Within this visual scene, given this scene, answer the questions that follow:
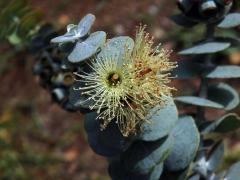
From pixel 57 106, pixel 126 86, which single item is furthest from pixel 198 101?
pixel 57 106

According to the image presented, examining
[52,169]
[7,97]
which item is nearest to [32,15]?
[52,169]

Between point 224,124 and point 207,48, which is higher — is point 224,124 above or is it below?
below

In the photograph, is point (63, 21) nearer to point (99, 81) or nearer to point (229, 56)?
point (229, 56)

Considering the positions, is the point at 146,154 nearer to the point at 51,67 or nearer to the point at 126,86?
the point at 126,86

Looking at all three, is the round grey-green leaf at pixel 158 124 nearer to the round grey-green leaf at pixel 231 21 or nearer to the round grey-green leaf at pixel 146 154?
the round grey-green leaf at pixel 146 154

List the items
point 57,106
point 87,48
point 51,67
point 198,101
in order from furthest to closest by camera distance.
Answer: point 57,106 < point 51,67 < point 198,101 < point 87,48

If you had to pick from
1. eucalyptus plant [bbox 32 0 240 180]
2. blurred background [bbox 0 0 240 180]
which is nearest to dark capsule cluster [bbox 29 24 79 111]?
eucalyptus plant [bbox 32 0 240 180]
